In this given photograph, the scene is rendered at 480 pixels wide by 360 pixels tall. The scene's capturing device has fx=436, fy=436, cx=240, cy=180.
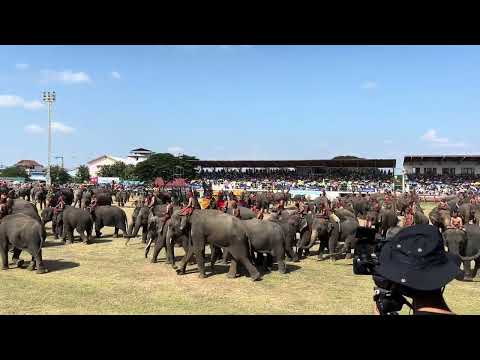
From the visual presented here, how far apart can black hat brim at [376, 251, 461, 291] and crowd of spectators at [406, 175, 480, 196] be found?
49376 millimetres

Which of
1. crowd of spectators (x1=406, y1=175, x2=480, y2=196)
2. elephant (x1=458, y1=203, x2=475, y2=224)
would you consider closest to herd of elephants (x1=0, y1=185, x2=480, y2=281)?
elephant (x1=458, y1=203, x2=475, y2=224)

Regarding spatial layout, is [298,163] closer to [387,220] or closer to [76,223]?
[387,220]

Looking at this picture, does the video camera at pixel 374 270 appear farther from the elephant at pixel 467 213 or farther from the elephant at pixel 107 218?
the elephant at pixel 467 213

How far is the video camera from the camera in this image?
2451 millimetres

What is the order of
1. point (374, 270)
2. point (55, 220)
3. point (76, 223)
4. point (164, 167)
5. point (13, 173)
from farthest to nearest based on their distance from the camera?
1. point (13, 173)
2. point (164, 167)
3. point (55, 220)
4. point (76, 223)
5. point (374, 270)

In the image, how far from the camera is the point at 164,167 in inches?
2763

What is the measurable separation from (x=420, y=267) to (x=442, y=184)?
58.4 m

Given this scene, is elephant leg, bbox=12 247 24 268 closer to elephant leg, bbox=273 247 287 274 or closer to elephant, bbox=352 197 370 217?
elephant leg, bbox=273 247 287 274

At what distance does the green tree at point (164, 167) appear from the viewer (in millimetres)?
69938

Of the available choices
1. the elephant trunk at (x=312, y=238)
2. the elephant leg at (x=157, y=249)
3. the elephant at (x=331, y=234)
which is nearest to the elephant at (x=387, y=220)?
the elephant at (x=331, y=234)

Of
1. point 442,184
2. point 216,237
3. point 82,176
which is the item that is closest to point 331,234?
point 216,237
